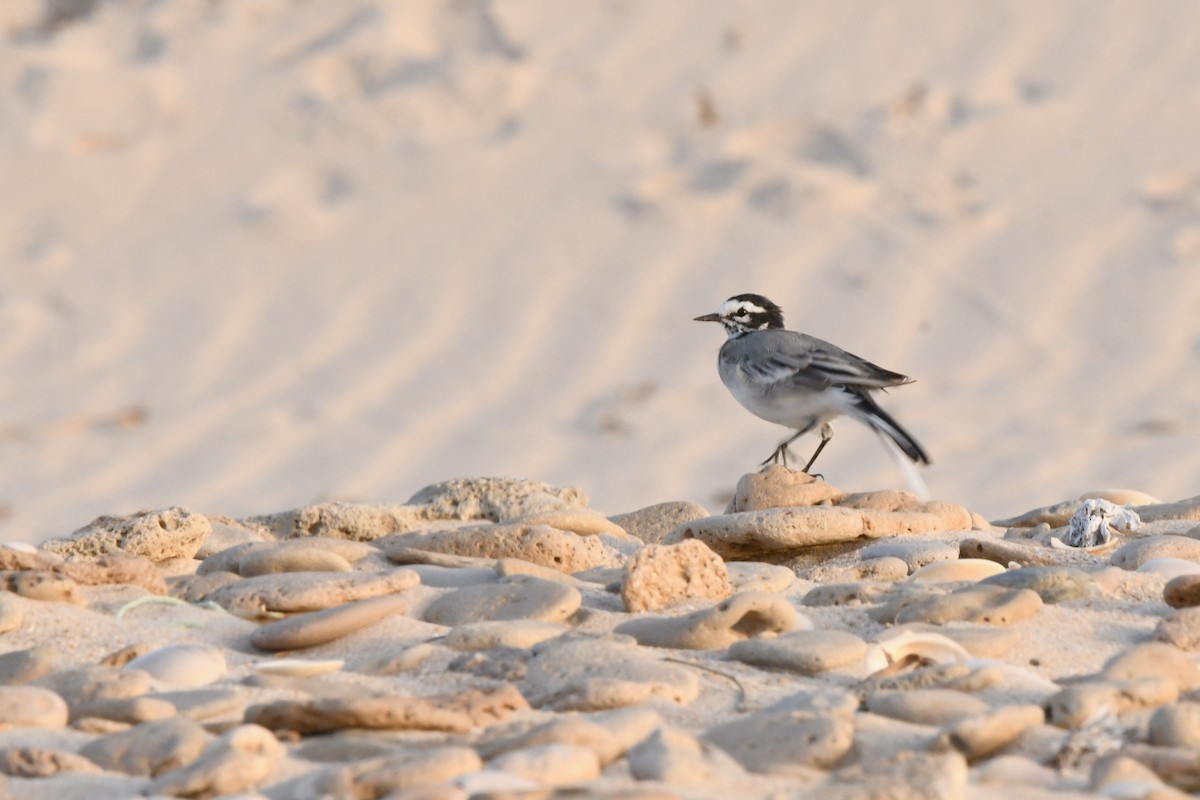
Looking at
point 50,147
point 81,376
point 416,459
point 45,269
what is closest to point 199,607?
point 416,459

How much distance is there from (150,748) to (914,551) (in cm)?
237

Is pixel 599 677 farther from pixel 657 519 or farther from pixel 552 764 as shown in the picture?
pixel 657 519

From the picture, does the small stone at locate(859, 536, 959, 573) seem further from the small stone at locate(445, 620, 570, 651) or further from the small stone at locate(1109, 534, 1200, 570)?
the small stone at locate(445, 620, 570, 651)

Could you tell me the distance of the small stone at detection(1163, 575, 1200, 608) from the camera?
3592mm

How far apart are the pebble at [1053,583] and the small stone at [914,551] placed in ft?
1.80

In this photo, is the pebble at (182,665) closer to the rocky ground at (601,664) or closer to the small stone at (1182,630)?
the rocky ground at (601,664)

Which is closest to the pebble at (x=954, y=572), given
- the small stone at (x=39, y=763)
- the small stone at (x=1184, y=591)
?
the small stone at (x=1184, y=591)

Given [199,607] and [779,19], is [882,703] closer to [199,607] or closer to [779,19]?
[199,607]

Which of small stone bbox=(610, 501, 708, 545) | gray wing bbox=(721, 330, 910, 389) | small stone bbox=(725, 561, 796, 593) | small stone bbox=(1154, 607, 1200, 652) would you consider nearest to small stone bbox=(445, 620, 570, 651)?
small stone bbox=(725, 561, 796, 593)

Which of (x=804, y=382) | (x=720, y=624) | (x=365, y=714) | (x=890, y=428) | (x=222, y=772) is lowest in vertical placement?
(x=222, y=772)

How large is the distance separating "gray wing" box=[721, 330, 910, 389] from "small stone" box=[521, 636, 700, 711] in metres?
2.76

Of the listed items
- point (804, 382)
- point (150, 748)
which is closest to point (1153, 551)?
point (804, 382)

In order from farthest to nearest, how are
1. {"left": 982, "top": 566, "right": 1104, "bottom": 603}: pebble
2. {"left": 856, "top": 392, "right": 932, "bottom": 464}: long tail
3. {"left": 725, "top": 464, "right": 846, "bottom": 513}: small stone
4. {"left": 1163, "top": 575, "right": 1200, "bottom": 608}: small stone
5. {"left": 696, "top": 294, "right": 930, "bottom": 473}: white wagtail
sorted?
{"left": 696, "top": 294, "right": 930, "bottom": 473}: white wagtail → {"left": 856, "top": 392, "right": 932, "bottom": 464}: long tail → {"left": 725, "top": 464, "right": 846, "bottom": 513}: small stone → {"left": 982, "top": 566, "right": 1104, "bottom": 603}: pebble → {"left": 1163, "top": 575, "right": 1200, "bottom": 608}: small stone

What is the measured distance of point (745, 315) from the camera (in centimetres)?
677
